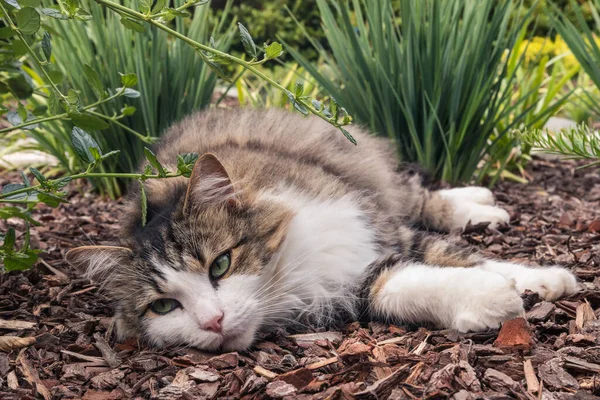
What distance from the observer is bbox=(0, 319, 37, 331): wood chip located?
78.3 inches

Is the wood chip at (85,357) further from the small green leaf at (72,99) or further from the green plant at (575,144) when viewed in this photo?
the green plant at (575,144)

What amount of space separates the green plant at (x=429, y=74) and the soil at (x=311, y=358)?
109 cm

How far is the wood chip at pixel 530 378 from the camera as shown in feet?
4.80

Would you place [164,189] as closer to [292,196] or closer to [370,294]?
[292,196]

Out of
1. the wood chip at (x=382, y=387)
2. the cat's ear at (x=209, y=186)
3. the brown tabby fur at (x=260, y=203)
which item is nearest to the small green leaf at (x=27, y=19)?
the cat's ear at (x=209, y=186)

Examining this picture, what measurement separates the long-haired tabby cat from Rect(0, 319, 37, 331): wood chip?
0.80 feet

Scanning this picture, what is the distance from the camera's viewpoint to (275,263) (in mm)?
2000

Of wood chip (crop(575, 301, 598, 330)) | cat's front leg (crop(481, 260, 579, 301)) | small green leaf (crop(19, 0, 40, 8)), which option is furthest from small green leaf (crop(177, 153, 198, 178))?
wood chip (crop(575, 301, 598, 330))

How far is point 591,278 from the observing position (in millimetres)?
2176

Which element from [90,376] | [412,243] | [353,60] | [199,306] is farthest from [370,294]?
[353,60]

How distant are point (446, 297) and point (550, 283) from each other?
0.39 meters

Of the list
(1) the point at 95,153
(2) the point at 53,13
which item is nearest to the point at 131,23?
(2) the point at 53,13

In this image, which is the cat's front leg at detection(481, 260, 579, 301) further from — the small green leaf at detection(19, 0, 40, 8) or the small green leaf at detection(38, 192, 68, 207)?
the small green leaf at detection(19, 0, 40, 8)

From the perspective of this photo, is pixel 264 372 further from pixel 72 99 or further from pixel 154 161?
pixel 72 99
